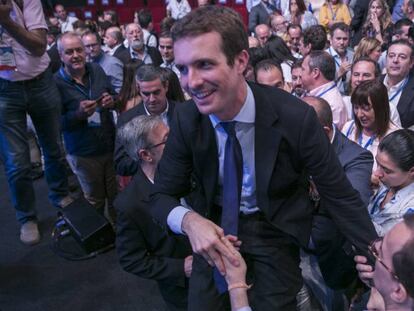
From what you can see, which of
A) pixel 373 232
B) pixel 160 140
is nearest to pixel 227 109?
pixel 373 232

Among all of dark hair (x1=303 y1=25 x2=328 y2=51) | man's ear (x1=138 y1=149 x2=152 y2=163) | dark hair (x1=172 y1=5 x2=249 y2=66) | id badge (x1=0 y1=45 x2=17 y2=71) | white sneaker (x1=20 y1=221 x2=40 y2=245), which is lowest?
white sneaker (x1=20 y1=221 x2=40 y2=245)

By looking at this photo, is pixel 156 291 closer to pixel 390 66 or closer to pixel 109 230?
pixel 109 230

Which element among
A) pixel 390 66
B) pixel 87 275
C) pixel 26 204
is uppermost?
pixel 390 66

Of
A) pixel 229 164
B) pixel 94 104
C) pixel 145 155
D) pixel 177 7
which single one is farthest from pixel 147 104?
pixel 177 7

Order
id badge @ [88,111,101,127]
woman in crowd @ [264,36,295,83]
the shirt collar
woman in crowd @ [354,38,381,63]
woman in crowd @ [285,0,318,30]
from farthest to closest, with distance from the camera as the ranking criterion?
woman in crowd @ [285,0,318,30] → woman in crowd @ [264,36,295,83] → woman in crowd @ [354,38,381,63] → id badge @ [88,111,101,127] → the shirt collar

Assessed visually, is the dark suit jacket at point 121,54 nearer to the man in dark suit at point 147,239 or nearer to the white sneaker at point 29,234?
the white sneaker at point 29,234

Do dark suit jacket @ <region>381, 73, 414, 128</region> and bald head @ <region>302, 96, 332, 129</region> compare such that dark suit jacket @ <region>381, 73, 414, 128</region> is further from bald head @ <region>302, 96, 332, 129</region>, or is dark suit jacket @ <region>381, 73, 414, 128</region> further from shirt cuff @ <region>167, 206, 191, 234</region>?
shirt cuff @ <region>167, 206, 191, 234</region>

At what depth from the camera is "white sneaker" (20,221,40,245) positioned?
10.5ft

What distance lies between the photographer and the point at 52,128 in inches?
122

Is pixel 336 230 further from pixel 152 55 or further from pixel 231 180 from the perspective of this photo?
pixel 152 55

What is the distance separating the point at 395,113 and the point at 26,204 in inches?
101

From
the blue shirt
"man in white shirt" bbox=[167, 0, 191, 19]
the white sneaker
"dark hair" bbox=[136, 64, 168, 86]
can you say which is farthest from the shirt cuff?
"man in white shirt" bbox=[167, 0, 191, 19]

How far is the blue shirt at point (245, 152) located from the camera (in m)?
1.25

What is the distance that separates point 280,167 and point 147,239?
89 centimetres
